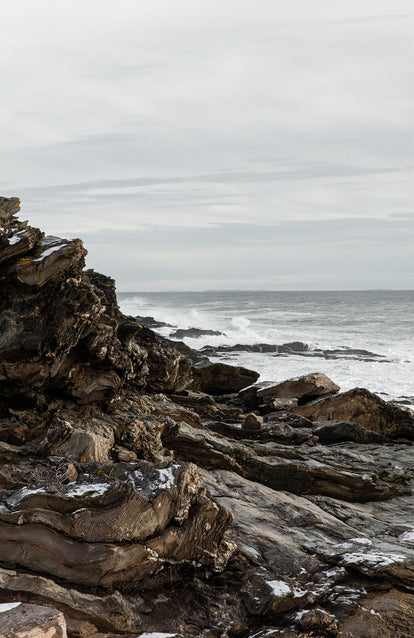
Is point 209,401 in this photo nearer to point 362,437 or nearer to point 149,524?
point 362,437

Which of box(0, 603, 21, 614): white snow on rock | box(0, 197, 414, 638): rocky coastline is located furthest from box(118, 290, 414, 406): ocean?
box(0, 603, 21, 614): white snow on rock

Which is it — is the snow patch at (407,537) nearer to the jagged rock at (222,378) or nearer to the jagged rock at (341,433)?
the jagged rock at (341,433)

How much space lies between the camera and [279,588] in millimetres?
7266

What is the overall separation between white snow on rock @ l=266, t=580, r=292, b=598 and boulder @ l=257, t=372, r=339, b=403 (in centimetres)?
1264

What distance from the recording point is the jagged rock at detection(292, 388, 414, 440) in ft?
58.1

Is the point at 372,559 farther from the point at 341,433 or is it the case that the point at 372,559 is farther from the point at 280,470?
the point at 341,433

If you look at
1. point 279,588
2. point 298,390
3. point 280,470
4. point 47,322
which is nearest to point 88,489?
point 279,588

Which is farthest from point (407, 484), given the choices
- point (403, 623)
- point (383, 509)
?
point (403, 623)

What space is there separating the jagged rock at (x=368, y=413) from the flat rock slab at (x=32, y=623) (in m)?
14.2

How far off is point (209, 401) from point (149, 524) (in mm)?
10260

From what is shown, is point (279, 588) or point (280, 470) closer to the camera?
point (279, 588)

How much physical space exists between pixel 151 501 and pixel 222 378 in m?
14.8

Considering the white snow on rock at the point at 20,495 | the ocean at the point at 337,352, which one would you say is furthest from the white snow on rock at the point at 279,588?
the ocean at the point at 337,352

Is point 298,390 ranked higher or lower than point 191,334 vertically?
higher
